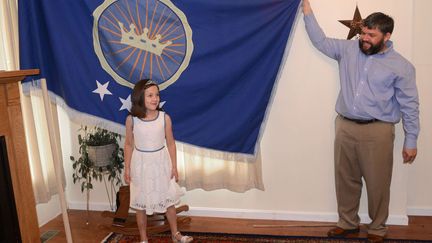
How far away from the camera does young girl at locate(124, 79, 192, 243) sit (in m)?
2.86

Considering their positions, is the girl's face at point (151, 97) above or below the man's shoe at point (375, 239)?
above

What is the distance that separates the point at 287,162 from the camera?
3424 mm

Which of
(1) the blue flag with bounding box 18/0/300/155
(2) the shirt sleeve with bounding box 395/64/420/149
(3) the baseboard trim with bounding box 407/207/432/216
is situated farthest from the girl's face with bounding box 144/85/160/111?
(3) the baseboard trim with bounding box 407/207/432/216

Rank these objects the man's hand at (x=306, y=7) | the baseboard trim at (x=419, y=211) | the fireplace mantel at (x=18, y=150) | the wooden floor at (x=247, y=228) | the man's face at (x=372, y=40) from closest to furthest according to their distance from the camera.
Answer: the fireplace mantel at (x=18, y=150) < the man's face at (x=372, y=40) < the man's hand at (x=306, y=7) < the wooden floor at (x=247, y=228) < the baseboard trim at (x=419, y=211)

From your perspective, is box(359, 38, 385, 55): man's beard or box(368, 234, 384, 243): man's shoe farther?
box(368, 234, 384, 243): man's shoe

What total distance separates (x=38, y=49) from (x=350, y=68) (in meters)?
2.30

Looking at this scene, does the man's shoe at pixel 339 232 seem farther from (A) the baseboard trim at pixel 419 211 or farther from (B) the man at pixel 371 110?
(A) the baseboard trim at pixel 419 211

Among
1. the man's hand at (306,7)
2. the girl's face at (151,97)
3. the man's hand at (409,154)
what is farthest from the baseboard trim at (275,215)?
the man's hand at (306,7)

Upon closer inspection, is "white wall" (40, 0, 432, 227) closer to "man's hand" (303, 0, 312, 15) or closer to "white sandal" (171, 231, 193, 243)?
"man's hand" (303, 0, 312, 15)

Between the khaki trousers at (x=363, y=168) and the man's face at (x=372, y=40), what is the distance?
500mm

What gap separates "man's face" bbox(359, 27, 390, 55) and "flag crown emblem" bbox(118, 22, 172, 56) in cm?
137

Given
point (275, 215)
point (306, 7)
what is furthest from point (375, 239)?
point (306, 7)

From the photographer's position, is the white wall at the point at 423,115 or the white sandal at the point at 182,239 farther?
the white wall at the point at 423,115

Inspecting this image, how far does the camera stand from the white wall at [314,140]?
10.2ft
